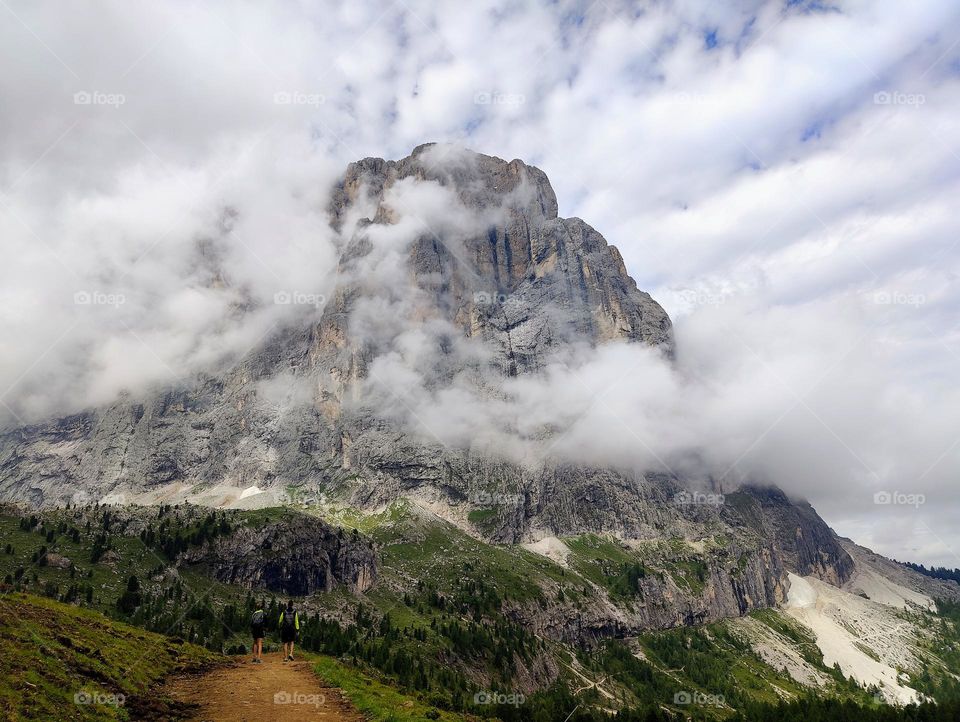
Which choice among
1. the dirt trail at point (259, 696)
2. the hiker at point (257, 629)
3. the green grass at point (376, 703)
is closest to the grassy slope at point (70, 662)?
the dirt trail at point (259, 696)

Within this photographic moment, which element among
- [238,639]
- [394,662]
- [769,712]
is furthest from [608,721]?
[238,639]

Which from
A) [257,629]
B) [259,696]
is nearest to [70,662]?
[259,696]

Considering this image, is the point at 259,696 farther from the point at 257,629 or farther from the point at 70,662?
the point at 257,629

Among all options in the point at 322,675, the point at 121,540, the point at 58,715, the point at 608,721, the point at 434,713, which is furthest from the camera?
the point at 121,540

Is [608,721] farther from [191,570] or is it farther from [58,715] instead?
[58,715]

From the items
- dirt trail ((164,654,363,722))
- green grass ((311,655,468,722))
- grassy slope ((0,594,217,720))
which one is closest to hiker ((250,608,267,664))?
dirt trail ((164,654,363,722))

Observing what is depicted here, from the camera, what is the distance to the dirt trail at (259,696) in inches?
1204

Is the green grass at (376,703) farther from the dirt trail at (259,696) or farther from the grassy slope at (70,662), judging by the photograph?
the grassy slope at (70,662)

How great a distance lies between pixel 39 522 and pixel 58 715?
18930 cm

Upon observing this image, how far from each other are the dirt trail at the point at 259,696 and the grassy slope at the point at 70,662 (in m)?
2.62

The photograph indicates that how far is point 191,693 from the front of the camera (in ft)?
113

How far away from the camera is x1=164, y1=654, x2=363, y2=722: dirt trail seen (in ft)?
100

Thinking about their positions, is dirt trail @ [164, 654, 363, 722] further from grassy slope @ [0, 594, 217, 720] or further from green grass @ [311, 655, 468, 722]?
grassy slope @ [0, 594, 217, 720]

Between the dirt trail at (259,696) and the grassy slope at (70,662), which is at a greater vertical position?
the grassy slope at (70,662)
